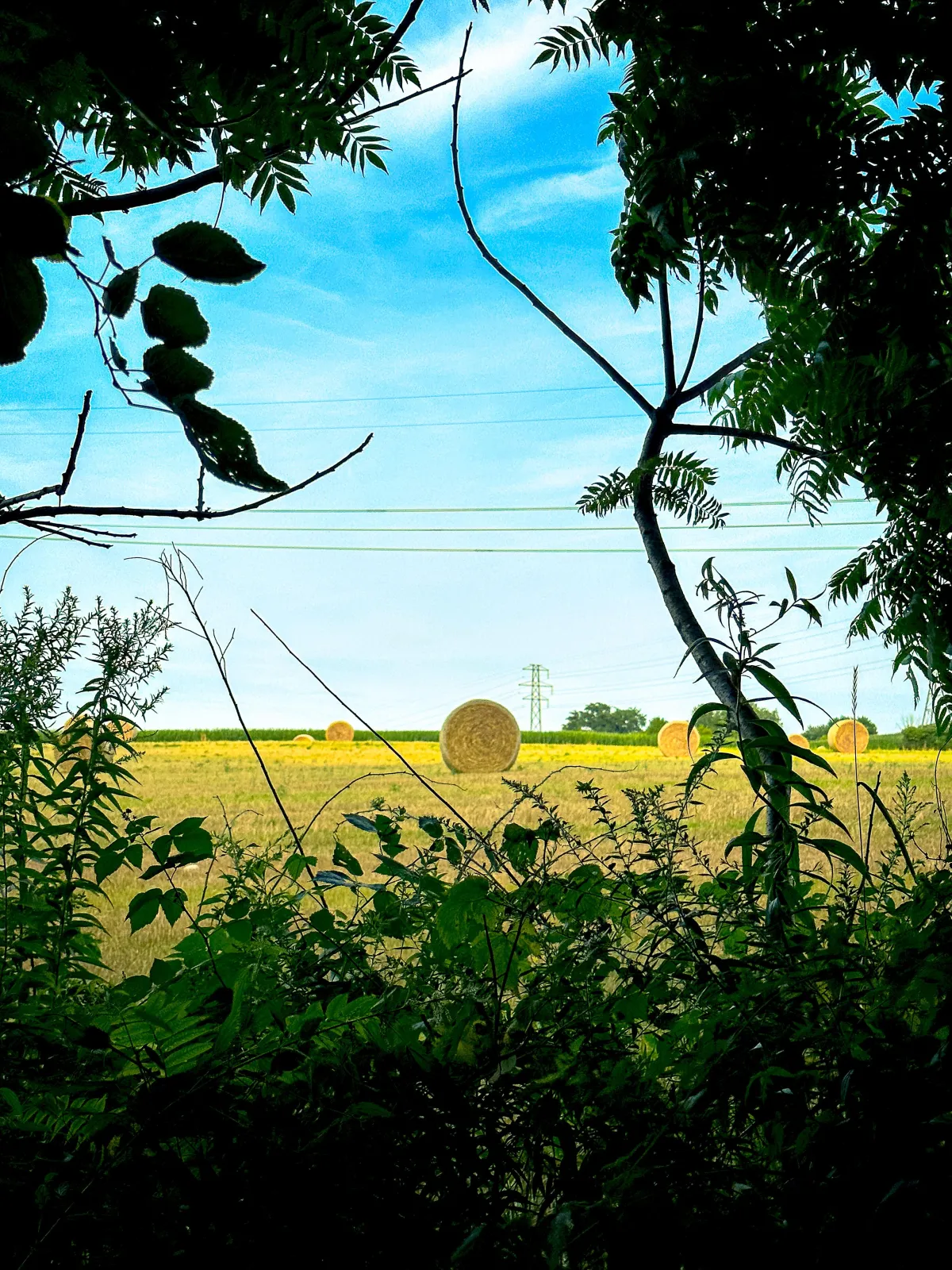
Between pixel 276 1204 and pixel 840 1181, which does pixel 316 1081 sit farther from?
pixel 840 1181

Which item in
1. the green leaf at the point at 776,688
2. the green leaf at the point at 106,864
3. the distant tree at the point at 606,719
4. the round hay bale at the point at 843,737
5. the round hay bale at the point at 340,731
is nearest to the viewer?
the green leaf at the point at 106,864

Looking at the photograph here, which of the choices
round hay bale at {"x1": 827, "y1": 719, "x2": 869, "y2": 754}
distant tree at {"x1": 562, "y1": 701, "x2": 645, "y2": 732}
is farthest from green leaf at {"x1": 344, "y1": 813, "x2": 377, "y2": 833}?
distant tree at {"x1": 562, "y1": 701, "x2": 645, "y2": 732}

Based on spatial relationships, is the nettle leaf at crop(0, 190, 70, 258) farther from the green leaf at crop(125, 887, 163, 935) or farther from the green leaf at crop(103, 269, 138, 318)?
the green leaf at crop(125, 887, 163, 935)

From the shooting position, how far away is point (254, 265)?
439 mm

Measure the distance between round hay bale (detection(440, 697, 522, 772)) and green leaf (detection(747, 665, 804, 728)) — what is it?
38.1 ft

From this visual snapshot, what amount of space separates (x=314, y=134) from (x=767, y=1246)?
0.94m

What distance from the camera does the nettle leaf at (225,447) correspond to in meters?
0.40

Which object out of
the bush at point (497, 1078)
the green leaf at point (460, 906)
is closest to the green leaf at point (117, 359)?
the bush at point (497, 1078)

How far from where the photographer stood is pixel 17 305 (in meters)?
0.36

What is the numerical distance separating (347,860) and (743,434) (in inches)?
44.6

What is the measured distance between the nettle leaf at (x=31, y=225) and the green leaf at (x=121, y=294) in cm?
9

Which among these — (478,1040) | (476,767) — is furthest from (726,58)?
(476,767)

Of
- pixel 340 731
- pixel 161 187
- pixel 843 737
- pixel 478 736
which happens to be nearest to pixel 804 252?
pixel 161 187

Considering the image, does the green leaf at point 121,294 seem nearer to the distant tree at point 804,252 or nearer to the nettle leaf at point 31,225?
the nettle leaf at point 31,225
